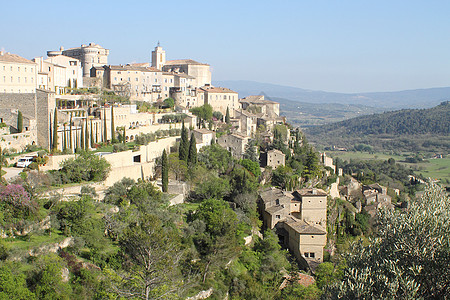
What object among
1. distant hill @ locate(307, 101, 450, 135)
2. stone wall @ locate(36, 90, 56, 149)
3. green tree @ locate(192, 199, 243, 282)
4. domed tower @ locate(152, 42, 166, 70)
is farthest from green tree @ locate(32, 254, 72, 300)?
distant hill @ locate(307, 101, 450, 135)

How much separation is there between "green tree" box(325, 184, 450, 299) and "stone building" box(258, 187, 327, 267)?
666 inches

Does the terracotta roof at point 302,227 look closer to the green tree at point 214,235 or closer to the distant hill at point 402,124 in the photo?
the green tree at point 214,235

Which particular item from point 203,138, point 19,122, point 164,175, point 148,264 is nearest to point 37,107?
point 19,122

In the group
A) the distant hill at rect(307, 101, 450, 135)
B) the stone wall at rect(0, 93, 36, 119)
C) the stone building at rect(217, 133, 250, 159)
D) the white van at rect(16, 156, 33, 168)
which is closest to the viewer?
the white van at rect(16, 156, 33, 168)

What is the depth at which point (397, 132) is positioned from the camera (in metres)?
151

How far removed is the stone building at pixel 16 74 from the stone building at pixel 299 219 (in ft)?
62.6

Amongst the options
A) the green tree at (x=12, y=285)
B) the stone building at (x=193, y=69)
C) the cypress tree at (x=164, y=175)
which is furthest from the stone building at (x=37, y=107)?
the stone building at (x=193, y=69)

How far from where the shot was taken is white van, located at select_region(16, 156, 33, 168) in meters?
24.8

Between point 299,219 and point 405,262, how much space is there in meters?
21.7

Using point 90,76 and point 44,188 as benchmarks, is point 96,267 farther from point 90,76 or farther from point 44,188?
point 90,76

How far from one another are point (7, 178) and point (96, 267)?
734cm

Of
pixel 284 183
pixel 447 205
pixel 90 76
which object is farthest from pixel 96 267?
pixel 90 76

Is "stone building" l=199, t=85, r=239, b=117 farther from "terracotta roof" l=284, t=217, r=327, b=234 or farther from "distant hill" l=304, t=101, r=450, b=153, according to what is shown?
"distant hill" l=304, t=101, r=450, b=153

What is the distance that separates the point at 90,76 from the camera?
48531mm
